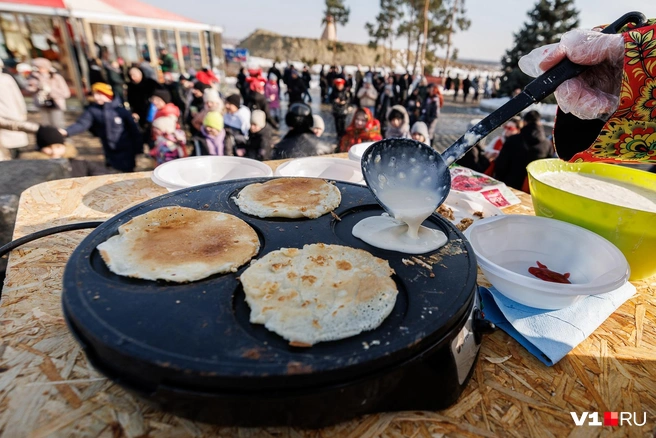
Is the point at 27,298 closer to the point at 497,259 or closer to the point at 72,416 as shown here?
the point at 72,416

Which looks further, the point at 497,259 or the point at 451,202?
the point at 451,202

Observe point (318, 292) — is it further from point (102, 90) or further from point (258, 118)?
point (102, 90)

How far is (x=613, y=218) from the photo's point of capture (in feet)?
5.36

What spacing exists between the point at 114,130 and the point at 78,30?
8663 mm

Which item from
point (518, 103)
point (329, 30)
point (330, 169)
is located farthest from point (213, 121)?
point (329, 30)

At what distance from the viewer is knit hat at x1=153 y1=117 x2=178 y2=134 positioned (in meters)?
5.10

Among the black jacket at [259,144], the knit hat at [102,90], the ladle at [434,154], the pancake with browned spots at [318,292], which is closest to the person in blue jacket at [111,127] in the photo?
the knit hat at [102,90]

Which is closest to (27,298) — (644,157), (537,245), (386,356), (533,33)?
(386,356)

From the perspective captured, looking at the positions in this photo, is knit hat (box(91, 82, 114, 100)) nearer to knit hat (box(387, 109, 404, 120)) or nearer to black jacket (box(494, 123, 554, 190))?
knit hat (box(387, 109, 404, 120))

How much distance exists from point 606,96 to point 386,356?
176 centimetres

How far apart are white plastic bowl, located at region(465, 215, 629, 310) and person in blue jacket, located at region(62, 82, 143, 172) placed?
210 inches

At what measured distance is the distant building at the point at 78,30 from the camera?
32.6 ft

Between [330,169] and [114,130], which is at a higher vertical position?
[114,130]

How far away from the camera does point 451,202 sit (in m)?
2.55
